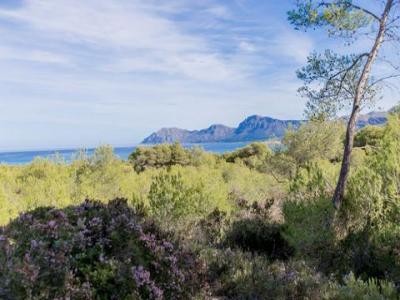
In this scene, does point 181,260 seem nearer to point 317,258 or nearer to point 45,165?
point 317,258

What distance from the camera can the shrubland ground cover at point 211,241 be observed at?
350 centimetres

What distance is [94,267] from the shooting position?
3.62 m

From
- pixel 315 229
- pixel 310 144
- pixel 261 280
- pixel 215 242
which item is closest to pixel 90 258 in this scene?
pixel 261 280

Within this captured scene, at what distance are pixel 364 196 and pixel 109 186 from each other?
12.6 meters

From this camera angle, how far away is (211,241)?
32.6 feet

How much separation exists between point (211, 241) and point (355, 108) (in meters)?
4.54

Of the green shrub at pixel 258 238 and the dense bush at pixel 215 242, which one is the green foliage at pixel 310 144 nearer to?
the dense bush at pixel 215 242

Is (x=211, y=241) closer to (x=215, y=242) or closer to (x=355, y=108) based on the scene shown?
(x=215, y=242)

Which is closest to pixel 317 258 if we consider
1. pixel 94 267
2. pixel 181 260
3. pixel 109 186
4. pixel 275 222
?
pixel 275 222

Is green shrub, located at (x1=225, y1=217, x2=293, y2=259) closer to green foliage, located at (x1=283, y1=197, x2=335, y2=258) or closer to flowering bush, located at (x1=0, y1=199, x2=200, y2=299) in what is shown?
green foliage, located at (x1=283, y1=197, x2=335, y2=258)

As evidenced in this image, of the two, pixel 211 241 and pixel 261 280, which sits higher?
pixel 261 280

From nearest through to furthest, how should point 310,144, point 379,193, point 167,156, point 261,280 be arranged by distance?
point 261,280
point 379,193
point 310,144
point 167,156

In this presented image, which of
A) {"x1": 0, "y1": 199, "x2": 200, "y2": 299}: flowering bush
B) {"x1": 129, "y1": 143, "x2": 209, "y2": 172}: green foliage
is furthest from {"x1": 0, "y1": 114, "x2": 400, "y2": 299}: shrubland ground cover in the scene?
{"x1": 129, "y1": 143, "x2": 209, "y2": 172}: green foliage

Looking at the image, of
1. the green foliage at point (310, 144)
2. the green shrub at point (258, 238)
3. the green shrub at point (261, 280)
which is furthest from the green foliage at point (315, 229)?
the green foliage at point (310, 144)
